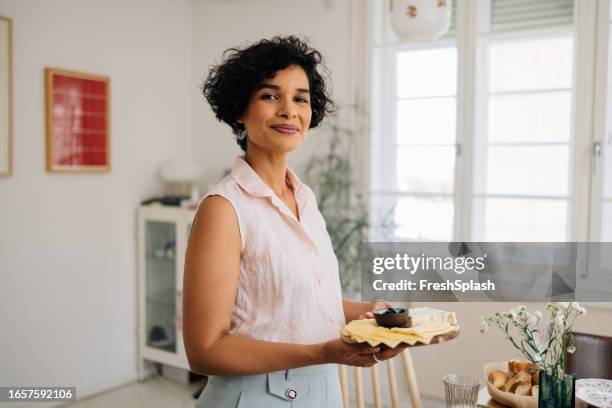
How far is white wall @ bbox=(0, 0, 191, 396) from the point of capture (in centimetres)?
290

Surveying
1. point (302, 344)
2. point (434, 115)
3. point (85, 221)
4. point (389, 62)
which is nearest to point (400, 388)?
point (434, 115)

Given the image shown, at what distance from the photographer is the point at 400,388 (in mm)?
3045

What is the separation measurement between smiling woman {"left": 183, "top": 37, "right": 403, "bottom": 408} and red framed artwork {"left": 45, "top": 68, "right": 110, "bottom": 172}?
6.56 ft

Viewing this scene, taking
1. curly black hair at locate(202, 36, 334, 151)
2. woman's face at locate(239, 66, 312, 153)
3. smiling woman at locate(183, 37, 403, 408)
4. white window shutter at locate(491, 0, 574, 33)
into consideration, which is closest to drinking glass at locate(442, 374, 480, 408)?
smiling woman at locate(183, 37, 403, 408)

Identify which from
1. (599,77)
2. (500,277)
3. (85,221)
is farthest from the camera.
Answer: (85,221)

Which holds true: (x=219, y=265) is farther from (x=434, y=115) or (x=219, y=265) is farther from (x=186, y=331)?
(x=434, y=115)

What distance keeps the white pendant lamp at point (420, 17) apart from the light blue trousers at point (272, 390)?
1.49m

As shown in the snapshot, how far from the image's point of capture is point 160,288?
353 cm

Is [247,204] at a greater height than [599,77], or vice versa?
[599,77]

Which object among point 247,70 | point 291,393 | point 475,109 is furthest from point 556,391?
point 475,109

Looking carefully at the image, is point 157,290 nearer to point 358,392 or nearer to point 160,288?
point 160,288

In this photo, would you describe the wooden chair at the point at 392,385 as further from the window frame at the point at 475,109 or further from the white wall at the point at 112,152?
the white wall at the point at 112,152

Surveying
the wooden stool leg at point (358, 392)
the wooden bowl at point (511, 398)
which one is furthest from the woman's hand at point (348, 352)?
the wooden stool leg at point (358, 392)

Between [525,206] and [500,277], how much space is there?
356 mm
